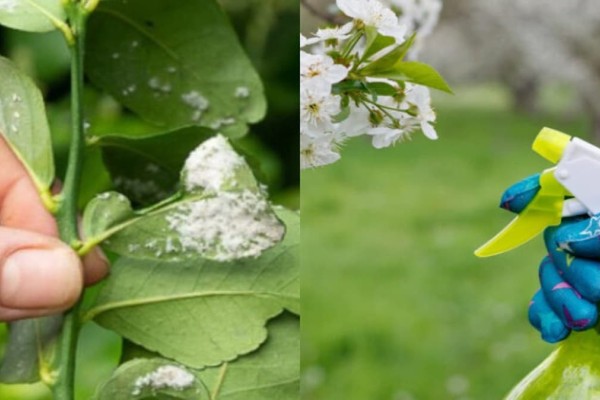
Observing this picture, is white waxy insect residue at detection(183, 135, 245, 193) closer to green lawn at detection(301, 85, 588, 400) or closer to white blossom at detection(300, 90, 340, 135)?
white blossom at detection(300, 90, 340, 135)

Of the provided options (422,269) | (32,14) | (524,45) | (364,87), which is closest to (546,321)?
(364,87)

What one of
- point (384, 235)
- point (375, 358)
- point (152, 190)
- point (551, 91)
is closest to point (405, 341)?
point (375, 358)

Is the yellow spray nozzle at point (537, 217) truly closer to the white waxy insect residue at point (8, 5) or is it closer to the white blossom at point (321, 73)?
the white blossom at point (321, 73)

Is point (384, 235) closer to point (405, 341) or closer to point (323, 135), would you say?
point (405, 341)

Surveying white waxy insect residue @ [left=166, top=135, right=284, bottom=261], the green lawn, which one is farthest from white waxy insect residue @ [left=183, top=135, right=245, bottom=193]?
the green lawn

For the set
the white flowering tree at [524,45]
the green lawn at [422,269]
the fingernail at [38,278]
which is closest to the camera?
the fingernail at [38,278]

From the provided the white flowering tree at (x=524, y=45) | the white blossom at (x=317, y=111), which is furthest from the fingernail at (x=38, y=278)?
the white flowering tree at (x=524, y=45)
